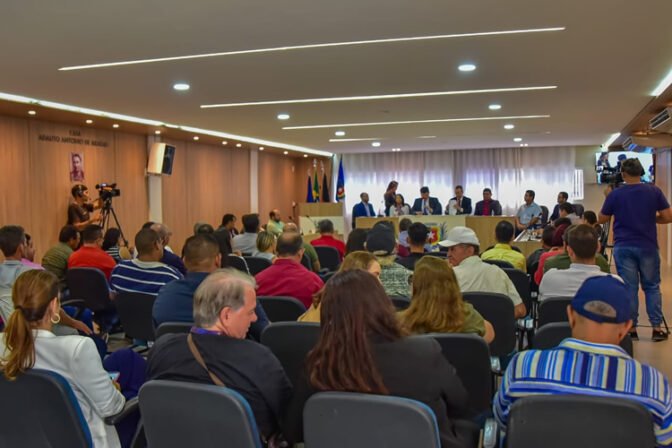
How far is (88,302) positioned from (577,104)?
24.1 feet

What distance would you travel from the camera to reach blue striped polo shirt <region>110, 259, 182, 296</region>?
4469mm

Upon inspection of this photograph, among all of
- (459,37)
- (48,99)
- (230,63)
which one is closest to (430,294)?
(459,37)

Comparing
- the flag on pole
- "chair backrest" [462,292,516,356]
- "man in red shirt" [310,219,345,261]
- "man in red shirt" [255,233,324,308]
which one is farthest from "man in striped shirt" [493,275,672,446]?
the flag on pole

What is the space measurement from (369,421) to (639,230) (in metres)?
4.59

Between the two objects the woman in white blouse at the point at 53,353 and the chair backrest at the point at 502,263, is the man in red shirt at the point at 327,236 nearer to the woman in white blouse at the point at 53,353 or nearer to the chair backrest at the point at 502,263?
the chair backrest at the point at 502,263

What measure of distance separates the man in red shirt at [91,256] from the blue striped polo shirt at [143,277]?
4.09ft

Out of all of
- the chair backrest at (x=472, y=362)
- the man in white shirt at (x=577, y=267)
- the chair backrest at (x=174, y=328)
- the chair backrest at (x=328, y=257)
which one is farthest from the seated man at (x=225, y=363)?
the chair backrest at (x=328, y=257)

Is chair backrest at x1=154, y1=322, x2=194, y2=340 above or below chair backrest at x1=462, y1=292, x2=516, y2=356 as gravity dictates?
above

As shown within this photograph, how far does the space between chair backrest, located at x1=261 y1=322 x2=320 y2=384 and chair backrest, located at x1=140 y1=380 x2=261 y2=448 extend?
87 centimetres

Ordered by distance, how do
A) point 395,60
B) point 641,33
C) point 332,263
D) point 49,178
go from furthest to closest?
point 49,178, point 332,263, point 395,60, point 641,33

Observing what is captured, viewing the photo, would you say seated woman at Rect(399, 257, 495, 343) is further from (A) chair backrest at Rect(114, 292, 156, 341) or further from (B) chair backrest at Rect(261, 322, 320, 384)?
(A) chair backrest at Rect(114, 292, 156, 341)

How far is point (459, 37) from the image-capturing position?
17.1ft

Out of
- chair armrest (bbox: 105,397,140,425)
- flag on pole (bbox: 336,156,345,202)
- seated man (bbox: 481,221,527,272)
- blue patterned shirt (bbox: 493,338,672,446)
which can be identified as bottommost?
chair armrest (bbox: 105,397,140,425)

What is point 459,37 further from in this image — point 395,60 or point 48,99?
point 48,99
